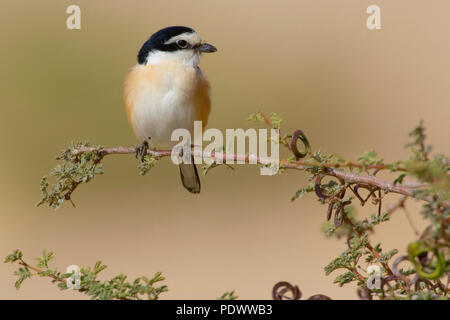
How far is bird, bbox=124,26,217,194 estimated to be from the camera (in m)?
3.81

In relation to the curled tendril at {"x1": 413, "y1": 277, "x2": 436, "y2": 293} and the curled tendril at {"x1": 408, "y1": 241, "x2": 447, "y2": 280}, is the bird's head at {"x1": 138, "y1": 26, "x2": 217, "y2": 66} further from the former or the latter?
the curled tendril at {"x1": 408, "y1": 241, "x2": 447, "y2": 280}

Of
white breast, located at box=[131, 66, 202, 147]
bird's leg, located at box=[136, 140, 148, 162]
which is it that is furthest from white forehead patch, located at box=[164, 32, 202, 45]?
bird's leg, located at box=[136, 140, 148, 162]

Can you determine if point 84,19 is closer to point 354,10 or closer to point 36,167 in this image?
point 36,167

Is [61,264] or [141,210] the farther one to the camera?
[141,210]

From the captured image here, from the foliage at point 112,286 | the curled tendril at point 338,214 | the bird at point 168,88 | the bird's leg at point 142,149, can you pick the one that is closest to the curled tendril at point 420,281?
the curled tendril at point 338,214

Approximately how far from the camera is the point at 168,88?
12.5ft

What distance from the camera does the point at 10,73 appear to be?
809cm

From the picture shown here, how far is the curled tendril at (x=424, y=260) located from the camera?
116cm

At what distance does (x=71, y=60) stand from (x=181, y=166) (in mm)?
4286

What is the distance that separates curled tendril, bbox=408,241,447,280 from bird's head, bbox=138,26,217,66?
2844 millimetres

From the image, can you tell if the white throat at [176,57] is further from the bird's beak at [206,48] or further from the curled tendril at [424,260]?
the curled tendril at [424,260]

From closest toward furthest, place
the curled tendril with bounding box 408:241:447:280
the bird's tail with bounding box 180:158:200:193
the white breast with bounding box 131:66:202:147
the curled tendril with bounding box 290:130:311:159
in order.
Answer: the curled tendril with bounding box 408:241:447:280 → the curled tendril with bounding box 290:130:311:159 → the white breast with bounding box 131:66:202:147 → the bird's tail with bounding box 180:158:200:193

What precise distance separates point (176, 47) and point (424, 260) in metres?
2.87
